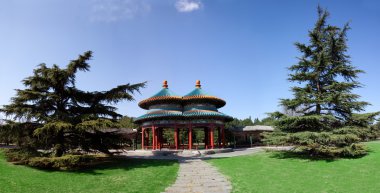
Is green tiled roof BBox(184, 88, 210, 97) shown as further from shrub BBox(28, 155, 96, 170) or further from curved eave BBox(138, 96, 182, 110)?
shrub BBox(28, 155, 96, 170)

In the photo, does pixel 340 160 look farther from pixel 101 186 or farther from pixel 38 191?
pixel 38 191

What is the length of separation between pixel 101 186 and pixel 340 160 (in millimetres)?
12481

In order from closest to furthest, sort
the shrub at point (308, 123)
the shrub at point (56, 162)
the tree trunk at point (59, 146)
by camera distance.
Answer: the shrub at point (56, 162)
the tree trunk at point (59, 146)
the shrub at point (308, 123)

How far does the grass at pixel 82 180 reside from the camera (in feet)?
29.9

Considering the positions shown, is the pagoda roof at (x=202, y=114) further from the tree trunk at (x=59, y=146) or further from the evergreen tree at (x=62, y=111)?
the tree trunk at (x=59, y=146)

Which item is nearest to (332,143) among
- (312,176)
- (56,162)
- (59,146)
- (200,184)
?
(312,176)

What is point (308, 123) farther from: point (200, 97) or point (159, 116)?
point (159, 116)

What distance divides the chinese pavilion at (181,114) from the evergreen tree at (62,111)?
11.1m

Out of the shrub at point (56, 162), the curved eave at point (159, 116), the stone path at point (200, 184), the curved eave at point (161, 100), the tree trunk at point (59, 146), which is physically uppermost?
the curved eave at point (161, 100)

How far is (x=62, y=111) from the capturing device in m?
14.7

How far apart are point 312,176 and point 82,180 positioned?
32.1ft

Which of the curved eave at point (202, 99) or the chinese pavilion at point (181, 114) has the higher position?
the curved eave at point (202, 99)

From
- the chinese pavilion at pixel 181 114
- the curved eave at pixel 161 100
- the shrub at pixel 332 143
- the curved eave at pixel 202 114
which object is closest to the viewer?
the shrub at pixel 332 143

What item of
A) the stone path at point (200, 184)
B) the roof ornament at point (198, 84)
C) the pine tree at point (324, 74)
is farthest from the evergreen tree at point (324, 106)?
the roof ornament at point (198, 84)
